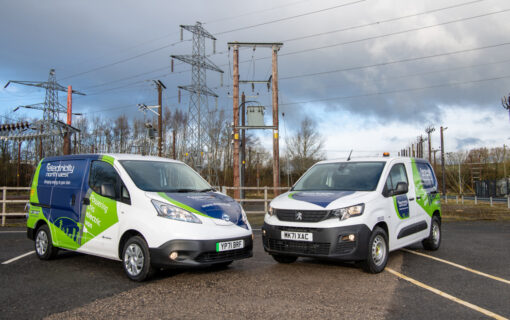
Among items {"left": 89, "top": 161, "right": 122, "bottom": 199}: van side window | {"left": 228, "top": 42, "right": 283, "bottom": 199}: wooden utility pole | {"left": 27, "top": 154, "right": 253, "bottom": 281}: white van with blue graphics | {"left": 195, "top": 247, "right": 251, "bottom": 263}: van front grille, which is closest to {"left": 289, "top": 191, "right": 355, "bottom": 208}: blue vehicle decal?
{"left": 27, "top": 154, "right": 253, "bottom": 281}: white van with blue graphics

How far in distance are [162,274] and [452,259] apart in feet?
17.4

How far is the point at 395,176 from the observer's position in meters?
7.11

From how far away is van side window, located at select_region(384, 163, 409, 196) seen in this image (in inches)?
266

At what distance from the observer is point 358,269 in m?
6.50

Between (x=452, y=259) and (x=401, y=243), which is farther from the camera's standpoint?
(x=452, y=259)

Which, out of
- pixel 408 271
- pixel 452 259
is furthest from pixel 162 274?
pixel 452 259

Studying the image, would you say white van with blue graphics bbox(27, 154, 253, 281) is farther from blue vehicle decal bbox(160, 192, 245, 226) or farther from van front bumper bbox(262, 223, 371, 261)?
van front bumper bbox(262, 223, 371, 261)

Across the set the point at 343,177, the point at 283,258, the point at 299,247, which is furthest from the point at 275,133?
the point at 299,247

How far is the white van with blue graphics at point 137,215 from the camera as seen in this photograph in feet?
17.5

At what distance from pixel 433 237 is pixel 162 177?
5733mm

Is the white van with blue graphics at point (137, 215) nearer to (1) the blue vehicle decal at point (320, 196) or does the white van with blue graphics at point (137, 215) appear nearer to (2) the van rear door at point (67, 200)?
(2) the van rear door at point (67, 200)

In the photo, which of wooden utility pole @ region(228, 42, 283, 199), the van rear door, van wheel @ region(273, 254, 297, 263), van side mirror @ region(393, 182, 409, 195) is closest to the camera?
the van rear door

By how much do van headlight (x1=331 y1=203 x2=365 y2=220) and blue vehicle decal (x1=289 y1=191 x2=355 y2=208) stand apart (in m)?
0.20

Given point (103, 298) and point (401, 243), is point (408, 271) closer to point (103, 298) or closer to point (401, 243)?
point (401, 243)
